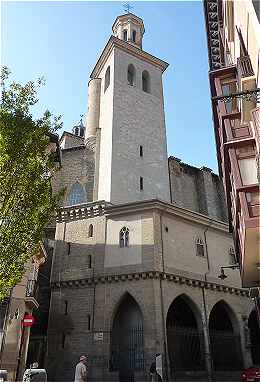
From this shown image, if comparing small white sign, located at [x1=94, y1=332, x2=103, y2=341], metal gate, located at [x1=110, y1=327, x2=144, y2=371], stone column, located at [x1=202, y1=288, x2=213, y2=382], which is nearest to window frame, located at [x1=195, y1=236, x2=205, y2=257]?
stone column, located at [x1=202, y1=288, x2=213, y2=382]

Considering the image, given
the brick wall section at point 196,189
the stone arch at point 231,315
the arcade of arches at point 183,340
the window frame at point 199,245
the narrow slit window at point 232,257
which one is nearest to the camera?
the arcade of arches at point 183,340

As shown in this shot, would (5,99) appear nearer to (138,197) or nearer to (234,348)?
(138,197)

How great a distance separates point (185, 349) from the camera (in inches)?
770

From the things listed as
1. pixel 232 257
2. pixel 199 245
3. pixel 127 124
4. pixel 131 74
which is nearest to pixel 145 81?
pixel 131 74

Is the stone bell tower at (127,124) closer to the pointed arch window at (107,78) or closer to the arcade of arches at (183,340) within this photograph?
the pointed arch window at (107,78)

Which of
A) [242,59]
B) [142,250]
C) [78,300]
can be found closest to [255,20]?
[242,59]

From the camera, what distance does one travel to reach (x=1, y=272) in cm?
1128

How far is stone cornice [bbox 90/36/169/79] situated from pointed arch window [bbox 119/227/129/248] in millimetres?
17738

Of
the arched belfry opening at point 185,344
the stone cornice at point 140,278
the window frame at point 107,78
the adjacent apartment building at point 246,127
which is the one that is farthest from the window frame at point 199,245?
the window frame at point 107,78

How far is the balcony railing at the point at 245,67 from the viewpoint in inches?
402

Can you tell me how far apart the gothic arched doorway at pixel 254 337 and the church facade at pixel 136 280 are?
8 cm

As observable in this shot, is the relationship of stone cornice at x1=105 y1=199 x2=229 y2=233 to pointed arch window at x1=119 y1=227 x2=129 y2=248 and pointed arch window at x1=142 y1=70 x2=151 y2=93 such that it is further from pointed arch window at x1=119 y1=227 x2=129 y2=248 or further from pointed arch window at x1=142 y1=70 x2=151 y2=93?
pointed arch window at x1=142 y1=70 x2=151 y2=93

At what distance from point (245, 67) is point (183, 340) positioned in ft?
47.6

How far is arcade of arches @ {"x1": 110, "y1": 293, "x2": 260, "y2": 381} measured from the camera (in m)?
18.8
